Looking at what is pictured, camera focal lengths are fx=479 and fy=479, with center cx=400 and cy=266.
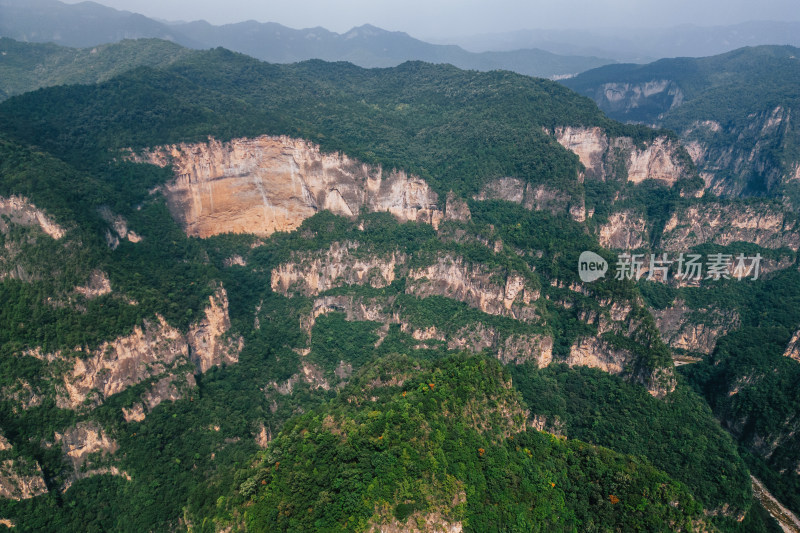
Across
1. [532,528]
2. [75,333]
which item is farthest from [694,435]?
[75,333]

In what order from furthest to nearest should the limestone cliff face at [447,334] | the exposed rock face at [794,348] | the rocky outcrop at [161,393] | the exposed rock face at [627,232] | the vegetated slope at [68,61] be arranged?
1. the vegetated slope at [68,61]
2. the exposed rock face at [627,232]
3. the exposed rock face at [794,348]
4. the limestone cliff face at [447,334]
5. the rocky outcrop at [161,393]

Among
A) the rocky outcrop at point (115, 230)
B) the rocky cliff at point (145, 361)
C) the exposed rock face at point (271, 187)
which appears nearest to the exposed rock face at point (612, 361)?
the exposed rock face at point (271, 187)

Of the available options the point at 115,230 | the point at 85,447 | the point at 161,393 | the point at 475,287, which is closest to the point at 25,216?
the point at 115,230

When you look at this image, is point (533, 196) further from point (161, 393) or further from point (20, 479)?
point (20, 479)

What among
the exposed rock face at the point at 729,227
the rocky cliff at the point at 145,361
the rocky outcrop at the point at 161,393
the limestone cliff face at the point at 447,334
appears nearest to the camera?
the rocky cliff at the point at 145,361

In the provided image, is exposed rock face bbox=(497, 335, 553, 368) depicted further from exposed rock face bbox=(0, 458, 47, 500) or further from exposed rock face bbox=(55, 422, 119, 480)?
exposed rock face bbox=(0, 458, 47, 500)

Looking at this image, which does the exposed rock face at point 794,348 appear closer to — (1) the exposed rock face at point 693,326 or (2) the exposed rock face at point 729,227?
(1) the exposed rock face at point 693,326

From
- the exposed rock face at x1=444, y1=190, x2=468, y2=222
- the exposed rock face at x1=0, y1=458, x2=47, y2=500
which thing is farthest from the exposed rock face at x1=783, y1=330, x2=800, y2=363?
the exposed rock face at x1=0, y1=458, x2=47, y2=500
